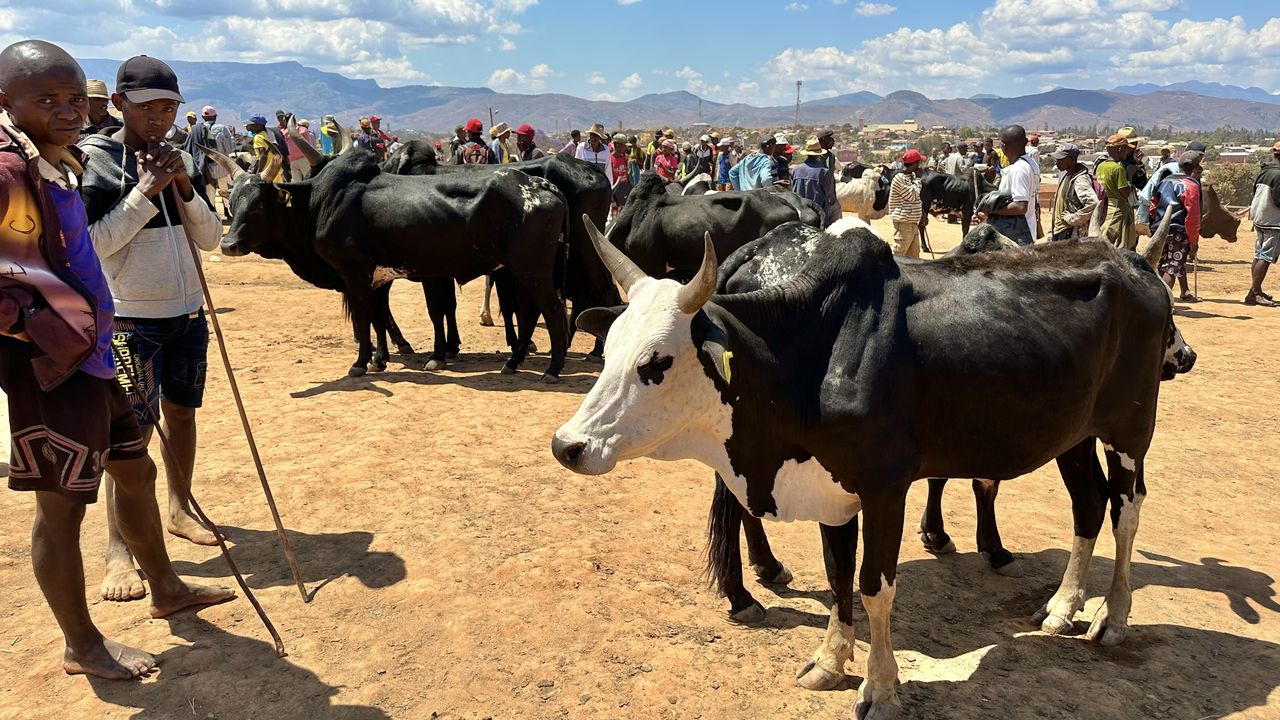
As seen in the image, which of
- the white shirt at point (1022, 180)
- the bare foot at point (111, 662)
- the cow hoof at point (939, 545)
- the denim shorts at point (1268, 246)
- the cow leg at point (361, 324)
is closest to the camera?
the bare foot at point (111, 662)

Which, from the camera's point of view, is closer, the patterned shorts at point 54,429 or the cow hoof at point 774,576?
the patterned shorts at point 54,429

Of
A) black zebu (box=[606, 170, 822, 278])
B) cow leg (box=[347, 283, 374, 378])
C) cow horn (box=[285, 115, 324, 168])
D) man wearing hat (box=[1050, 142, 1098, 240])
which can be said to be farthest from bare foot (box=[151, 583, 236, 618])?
man wearing hat (box=[1050, 142, 1098, 240])

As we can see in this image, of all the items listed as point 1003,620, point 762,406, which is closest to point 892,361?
point 762,406

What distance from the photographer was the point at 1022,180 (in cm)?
784

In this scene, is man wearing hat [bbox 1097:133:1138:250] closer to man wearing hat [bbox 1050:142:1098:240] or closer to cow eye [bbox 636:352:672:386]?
man wearing hat [bbox 1050:142:1098:240]

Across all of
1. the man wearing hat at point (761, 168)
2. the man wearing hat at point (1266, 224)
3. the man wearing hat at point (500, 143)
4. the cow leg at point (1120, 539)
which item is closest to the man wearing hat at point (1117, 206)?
the man wearing hat at point (1266, 224)

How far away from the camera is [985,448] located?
3434mm

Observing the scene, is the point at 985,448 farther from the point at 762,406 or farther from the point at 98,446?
the point at 98,446

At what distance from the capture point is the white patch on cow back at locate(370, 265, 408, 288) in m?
8.33

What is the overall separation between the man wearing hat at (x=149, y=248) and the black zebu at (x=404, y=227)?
380 cm

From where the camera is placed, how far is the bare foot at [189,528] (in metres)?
4.70

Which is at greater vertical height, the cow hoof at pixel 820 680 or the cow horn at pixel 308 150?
the cow horn at pixel 308 150

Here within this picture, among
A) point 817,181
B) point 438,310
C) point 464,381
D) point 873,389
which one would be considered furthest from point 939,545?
point 817,181

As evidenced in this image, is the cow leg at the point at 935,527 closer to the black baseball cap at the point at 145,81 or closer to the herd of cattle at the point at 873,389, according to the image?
the herd of cattle at the point at 873,389
